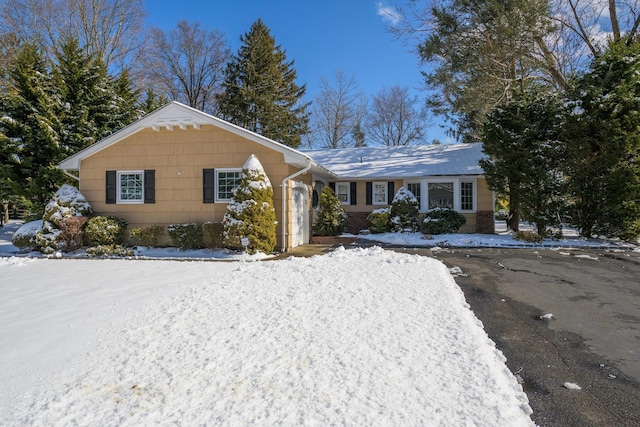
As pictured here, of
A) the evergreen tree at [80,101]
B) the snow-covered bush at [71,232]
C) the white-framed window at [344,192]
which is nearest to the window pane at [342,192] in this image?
the white-framed window at [344,192]

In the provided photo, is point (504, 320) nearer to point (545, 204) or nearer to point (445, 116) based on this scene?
point (545, 204)

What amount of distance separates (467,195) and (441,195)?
1000 mm

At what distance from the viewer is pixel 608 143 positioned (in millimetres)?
10969

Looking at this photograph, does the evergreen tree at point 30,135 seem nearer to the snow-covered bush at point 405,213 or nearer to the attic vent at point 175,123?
the attic vent at point 175,123

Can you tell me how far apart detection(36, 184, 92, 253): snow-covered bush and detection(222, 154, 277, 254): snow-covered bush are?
458 cm

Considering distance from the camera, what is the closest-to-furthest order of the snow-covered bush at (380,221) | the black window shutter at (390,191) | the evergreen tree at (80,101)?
the snow-covered bush at (380,221)
the evergreen tree at (80,101)
the black window shutter at (390,191)

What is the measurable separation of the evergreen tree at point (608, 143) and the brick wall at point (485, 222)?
3.12 meters

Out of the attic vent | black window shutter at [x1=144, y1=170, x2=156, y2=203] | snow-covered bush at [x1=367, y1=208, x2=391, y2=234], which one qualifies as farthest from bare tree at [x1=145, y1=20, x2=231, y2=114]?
snow-covered bush at [x1=367, y1=208, x2=391, y2=234]

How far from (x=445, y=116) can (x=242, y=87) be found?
45.9ft

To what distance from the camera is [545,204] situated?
1242 cm

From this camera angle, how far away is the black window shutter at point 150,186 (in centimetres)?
1127

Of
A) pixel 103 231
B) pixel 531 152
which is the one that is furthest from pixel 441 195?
pixel 103 231

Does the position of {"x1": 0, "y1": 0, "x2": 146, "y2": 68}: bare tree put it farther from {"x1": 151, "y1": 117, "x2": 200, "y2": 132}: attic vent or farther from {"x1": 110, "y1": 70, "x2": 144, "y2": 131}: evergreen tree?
{"x1": 151, "y1": 117, "x2": 200, "y2": 132}: attic vent

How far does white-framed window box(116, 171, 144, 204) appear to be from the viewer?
11.5 meters
